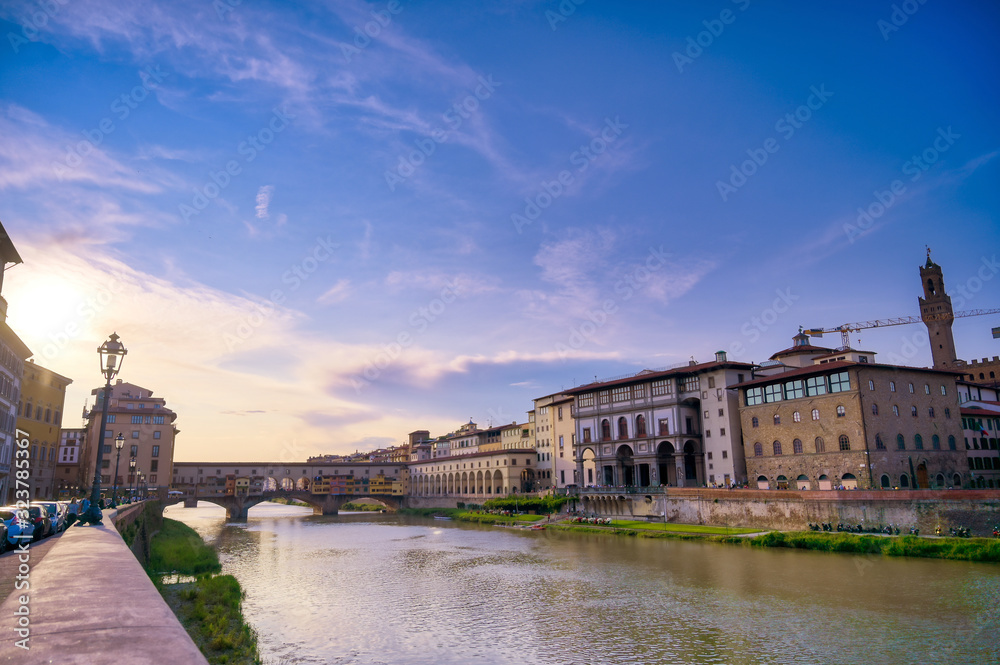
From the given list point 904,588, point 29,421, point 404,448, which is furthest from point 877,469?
point 404,448

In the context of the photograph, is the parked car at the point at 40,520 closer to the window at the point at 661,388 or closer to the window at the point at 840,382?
the window at the point at 840,382

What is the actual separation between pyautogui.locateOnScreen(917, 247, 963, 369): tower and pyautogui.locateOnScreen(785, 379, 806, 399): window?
62.4 meters

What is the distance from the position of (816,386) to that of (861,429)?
223 inches

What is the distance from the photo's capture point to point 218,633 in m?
20.5

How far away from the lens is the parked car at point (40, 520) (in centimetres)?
1820

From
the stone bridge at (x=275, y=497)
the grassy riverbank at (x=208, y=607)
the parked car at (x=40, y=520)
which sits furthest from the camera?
the stone bridge at (x=275, y=497)

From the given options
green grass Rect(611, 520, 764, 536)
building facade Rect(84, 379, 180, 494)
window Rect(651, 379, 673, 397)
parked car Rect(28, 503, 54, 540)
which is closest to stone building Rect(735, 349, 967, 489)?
green grass Rect(611, 520, 764, 536)

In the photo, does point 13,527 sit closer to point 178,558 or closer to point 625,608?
point 625,608

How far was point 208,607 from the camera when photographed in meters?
24.7

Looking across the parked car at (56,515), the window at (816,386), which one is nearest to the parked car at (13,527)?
the parked car at (56,515)

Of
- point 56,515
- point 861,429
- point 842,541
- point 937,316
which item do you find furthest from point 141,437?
point 937,316

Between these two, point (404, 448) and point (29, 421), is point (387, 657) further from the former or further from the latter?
point (404, 448)

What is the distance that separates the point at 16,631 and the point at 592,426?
7780cm

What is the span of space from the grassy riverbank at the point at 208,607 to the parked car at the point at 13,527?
5241 millimetres
